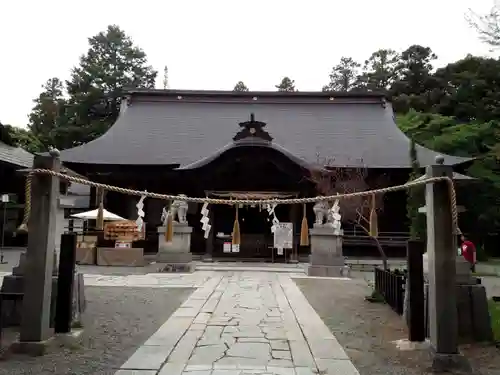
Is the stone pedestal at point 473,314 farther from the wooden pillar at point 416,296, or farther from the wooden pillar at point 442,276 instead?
the wooden pillar at point 442,276

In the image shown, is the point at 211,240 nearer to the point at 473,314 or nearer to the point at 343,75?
the point at 473,314

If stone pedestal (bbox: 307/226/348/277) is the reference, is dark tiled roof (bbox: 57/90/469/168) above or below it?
above

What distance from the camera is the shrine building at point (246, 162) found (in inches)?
679

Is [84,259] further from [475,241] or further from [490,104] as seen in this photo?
[490,104]

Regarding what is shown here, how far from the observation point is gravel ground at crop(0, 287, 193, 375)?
14.2 ft

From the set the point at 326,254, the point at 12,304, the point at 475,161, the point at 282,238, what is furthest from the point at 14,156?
the point at 475,161

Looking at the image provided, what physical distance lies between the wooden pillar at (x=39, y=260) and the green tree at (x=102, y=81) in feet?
92.6

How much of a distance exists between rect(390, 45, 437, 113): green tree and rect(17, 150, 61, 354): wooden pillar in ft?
109

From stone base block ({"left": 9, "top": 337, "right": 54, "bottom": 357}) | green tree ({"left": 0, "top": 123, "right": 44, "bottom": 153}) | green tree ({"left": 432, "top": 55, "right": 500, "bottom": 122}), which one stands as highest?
green tree ({"left": 432, "top": 55, "right": 500, "bottom": 122})

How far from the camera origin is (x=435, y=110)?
31422mm

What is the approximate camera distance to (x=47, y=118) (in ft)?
133

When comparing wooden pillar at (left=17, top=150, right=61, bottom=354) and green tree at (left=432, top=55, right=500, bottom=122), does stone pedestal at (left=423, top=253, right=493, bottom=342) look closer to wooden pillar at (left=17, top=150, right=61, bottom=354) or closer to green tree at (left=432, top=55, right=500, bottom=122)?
wooden pillar at (left=17, top=150, right=61, bottom=354)

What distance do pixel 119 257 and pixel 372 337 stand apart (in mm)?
11088

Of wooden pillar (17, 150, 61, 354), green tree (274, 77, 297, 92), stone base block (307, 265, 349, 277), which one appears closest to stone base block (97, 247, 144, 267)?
stone base block (307, 265, 349, 277)
